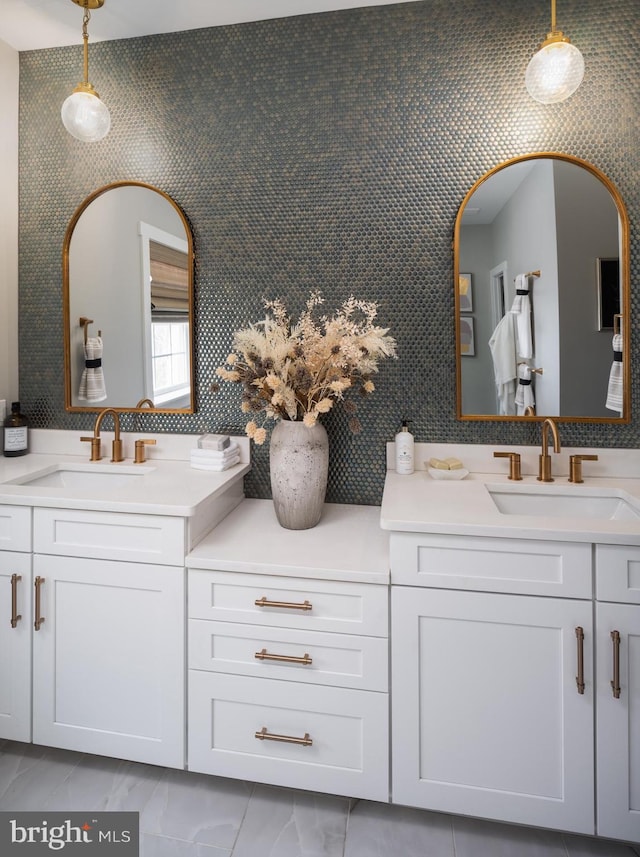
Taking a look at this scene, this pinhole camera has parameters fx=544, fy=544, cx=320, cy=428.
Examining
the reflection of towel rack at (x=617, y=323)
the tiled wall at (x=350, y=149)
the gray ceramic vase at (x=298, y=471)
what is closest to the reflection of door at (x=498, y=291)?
the tiled wall at (x=350, y=149)

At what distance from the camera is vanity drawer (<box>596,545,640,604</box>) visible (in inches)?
53.9

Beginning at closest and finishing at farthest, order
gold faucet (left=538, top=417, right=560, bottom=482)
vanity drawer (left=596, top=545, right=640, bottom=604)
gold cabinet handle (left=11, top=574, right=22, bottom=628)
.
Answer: vanity drawer (left=596, top=545, right=640, bottom=604) < gold cabinet handle (left=11, top=574, right=22, bottom=628) < gold faucet (left=538, top=417, right=560, bottom=482)

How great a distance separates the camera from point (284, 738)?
5.07 feet

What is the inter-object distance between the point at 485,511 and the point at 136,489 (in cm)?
110

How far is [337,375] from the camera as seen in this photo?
171 centimetres

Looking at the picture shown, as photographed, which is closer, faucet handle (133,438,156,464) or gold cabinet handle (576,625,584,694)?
gold cabinet handle (576,625,584,694)

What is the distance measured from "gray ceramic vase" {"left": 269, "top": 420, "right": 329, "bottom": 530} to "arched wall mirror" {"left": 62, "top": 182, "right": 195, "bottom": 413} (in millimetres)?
595

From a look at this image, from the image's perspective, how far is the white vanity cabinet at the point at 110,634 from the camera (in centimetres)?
163

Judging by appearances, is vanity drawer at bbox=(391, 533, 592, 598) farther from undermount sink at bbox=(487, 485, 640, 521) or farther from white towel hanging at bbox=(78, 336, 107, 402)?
white towel hanging at bbox=(78, 336, 107, 402)

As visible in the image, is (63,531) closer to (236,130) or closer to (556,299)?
(236,130)

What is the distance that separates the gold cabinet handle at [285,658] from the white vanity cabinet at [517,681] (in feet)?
0.80

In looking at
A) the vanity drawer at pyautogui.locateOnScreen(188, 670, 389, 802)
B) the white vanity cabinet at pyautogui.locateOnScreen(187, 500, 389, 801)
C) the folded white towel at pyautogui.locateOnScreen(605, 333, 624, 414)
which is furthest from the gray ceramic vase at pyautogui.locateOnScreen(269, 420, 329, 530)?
the folded white towel at pyautogui.locateOnScreen(605, 333, 624, 414)

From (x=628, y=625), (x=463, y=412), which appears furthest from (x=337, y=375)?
(x=628, y=625)

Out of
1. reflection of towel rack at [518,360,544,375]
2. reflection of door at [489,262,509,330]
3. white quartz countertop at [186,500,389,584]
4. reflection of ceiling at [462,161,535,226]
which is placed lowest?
white quartz countertop at [186,500,389,584]
